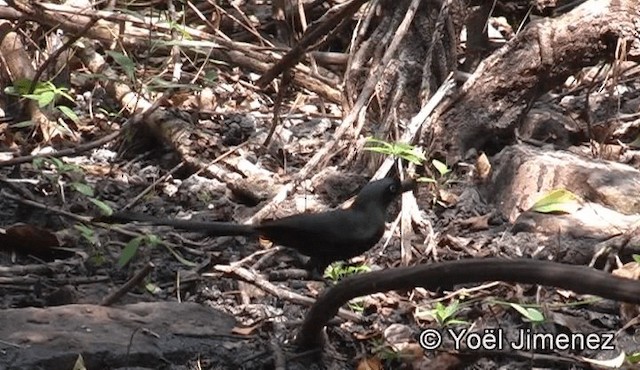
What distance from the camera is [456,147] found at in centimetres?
545

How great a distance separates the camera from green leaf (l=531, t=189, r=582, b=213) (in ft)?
15.4

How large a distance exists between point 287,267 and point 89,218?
894 millimetres

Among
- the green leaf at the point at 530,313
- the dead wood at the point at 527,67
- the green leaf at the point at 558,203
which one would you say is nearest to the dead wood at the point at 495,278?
the green leaf at the point at 530,313

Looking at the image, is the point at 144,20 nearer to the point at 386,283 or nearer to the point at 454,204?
the point at 454,204

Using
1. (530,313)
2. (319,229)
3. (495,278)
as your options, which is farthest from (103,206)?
(495,278)

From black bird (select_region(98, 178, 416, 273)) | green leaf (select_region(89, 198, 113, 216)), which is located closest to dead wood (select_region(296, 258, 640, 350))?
black bird (select_region(98, 178, 416, 273))

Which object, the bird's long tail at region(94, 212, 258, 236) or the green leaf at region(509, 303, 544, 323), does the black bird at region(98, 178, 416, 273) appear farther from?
the green leaf at region(509, 303, 544, 323)

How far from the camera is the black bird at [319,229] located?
3.97 meters

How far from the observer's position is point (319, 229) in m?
4.00

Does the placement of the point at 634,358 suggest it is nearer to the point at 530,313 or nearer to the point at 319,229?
the point at 530,313

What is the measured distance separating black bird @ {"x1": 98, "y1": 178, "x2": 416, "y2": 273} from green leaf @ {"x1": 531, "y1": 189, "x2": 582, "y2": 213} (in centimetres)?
95

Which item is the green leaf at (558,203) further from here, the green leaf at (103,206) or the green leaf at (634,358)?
the green leaf at (103,206)

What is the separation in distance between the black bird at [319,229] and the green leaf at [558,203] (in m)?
0.95

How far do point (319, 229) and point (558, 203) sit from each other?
1.26 m
